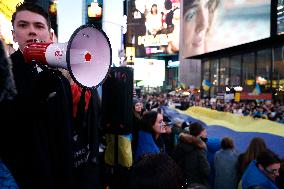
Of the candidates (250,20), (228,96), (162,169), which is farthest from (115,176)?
(250,20)

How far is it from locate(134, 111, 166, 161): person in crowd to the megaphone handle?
273 cm

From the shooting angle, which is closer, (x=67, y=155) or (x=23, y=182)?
(x=23, y=182)

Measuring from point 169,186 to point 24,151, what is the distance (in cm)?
60

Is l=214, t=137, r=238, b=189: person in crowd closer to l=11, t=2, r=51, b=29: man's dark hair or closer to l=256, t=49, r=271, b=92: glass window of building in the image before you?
l=11, t=2, r=51, b=29: man's dark hair

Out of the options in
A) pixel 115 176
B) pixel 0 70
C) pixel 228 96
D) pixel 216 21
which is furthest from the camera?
pixel 216 21

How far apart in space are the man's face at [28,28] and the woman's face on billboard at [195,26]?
32.0m

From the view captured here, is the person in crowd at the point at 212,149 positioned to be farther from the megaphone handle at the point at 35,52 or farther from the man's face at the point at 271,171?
the megaphone handle at the point at 35,52

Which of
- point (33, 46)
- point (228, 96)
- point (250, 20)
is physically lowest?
point (228, 96)

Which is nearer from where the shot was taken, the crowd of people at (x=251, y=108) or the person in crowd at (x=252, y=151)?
the person in crowd at (x=252, y=151)

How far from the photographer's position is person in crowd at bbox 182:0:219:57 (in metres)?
32.8

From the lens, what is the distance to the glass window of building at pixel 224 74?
33594mm

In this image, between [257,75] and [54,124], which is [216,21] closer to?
[257,75]

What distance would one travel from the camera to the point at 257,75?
28.1m

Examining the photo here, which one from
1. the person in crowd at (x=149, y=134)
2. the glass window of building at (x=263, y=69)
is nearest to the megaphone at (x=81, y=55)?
the person in crowd at (x=149, y=134)
